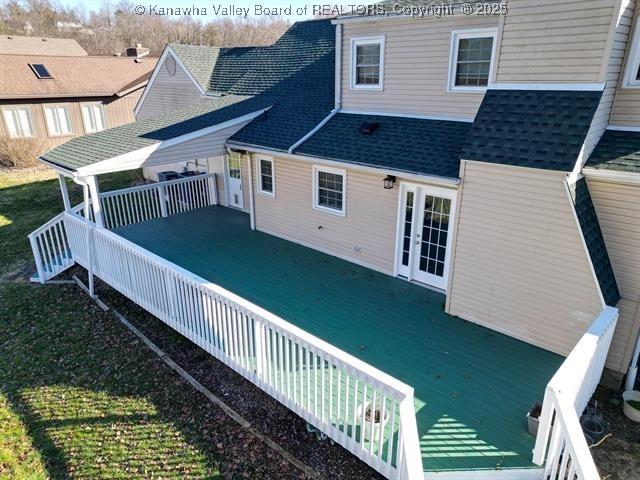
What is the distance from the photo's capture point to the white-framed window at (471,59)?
7555 millimetres

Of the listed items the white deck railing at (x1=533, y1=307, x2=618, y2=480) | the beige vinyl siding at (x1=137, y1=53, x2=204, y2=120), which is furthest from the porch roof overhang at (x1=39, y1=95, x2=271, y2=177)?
the white deck railing at (x1=533, y1=307, x2=618, y2=480)

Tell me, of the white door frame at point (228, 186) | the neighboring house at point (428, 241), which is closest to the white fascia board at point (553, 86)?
the neighboring house at point (428, 241)

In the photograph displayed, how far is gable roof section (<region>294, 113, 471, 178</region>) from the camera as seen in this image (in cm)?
756

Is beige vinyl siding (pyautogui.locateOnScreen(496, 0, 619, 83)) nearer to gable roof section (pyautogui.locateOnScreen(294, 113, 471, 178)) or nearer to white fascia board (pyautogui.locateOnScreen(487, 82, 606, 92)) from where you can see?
white fascia board (pyautogui.locateOnScreen(487, 82, 606, 92))

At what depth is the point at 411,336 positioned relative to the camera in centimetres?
686

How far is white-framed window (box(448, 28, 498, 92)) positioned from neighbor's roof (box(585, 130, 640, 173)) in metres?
2.34

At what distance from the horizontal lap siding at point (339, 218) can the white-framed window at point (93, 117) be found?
20.0m

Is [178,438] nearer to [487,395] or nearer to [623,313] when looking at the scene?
[487,395]

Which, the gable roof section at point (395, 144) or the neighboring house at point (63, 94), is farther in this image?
the neighboring house at point (63, 94)

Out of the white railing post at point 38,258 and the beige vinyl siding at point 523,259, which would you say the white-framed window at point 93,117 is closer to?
the white railing post at point 38,258

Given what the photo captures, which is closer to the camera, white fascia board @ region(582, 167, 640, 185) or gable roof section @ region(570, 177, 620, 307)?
white fascia board @ region(582, 167, 640, 185)

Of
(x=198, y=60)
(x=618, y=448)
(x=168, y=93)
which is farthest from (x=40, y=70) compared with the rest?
(x=618, y=448)

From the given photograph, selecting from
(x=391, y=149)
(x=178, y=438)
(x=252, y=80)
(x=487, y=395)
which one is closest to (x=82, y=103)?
(x=252, y=80)

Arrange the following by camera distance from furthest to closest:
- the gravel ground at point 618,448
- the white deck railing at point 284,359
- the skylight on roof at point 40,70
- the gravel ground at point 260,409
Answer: the skylight on roof at point 40,70 < the gravel ground at point 260,409 < the gravel ground at point 618,448 < the white deck railing at point 284,359
